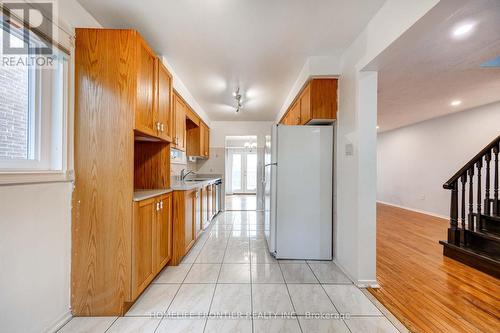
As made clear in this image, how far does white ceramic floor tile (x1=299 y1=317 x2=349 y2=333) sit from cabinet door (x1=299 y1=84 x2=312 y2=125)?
2.10 m

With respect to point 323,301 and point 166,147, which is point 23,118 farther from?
point 323,301

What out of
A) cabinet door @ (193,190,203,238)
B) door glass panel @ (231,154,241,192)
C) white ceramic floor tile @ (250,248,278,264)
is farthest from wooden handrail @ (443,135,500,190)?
door glass panel @ (231,154,241,192)

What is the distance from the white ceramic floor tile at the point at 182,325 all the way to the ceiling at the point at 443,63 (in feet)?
8.58

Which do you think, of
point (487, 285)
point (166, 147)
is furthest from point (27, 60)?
point (487, 285)

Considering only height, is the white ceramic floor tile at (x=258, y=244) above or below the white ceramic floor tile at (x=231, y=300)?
below

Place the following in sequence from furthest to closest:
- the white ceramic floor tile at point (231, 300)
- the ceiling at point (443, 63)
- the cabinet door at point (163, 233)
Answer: the cabinet door at point (163, 233) → the white ceramic floor tile at point (231, 300) → the ceiling at point (443, 63)

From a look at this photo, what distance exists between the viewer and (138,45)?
172 cm

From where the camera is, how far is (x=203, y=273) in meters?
2.29

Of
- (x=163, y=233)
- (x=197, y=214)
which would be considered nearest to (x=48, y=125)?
(x=163, y=233)

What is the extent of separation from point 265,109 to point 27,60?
3.90 metres

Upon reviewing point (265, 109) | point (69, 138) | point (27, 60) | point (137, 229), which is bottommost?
point (137, 229)

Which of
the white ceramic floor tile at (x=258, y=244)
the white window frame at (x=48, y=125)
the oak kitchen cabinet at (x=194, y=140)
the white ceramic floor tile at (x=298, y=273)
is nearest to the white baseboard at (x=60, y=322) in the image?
the white window frame at (x=48, y=125)

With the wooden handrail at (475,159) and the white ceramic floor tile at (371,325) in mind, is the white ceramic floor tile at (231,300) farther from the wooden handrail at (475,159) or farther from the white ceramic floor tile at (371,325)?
the wooden handrail at (475,159)

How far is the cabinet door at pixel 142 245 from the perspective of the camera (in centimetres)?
168
